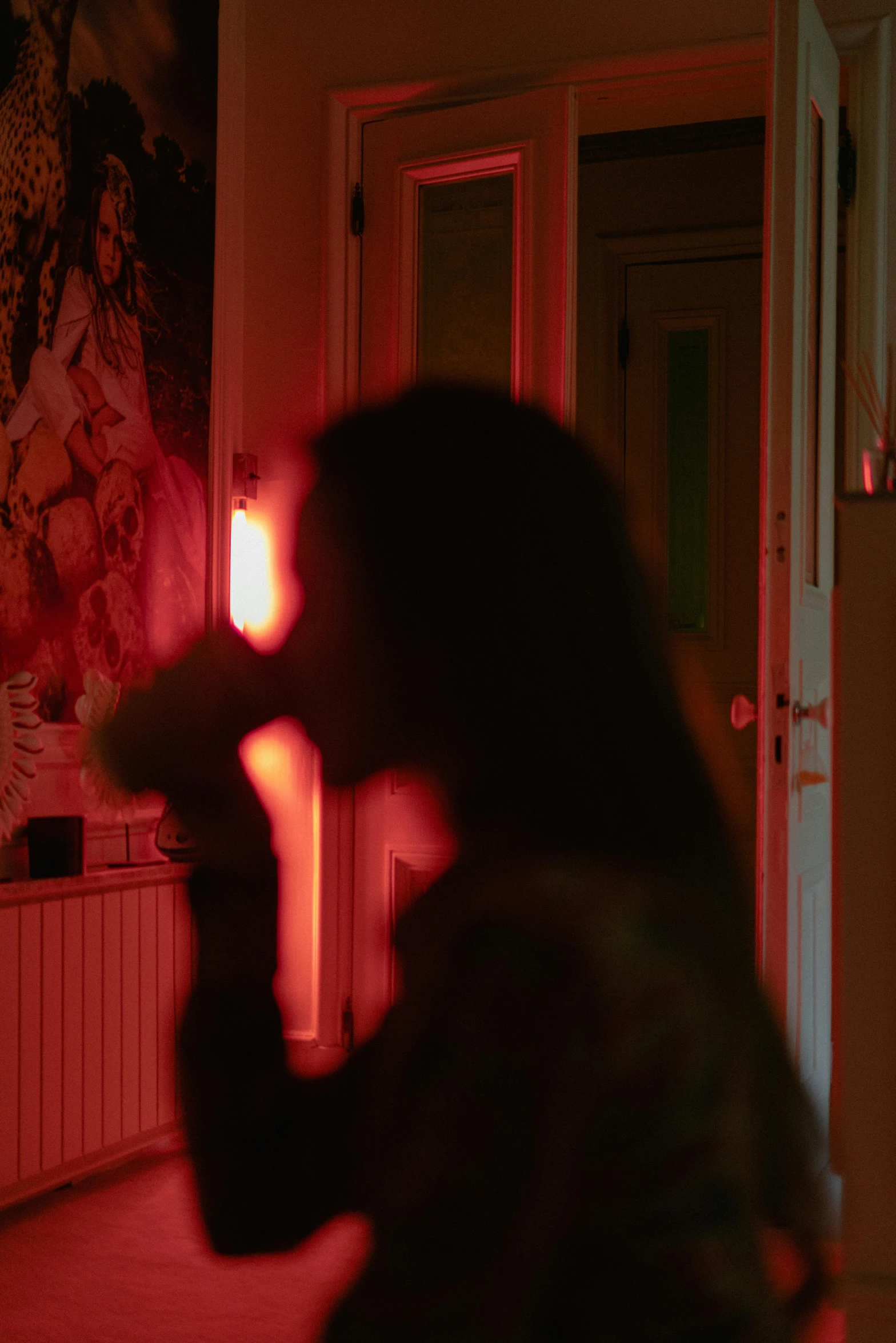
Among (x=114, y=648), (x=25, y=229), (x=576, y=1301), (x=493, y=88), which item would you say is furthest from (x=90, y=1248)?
(x=493, y=88)

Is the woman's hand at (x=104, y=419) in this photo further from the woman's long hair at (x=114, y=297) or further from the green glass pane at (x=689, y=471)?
the green glass pane at (x=689, y=471)

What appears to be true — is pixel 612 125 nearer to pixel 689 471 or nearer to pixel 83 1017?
pixel 689 471

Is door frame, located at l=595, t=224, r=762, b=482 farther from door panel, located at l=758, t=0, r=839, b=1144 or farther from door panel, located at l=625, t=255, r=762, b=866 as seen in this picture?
door panel, located at l=758, t=0, r=839, b=1144

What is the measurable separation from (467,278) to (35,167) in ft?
4.36

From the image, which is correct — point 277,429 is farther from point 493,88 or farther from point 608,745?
point 608,745

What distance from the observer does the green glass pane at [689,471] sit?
5062 mm

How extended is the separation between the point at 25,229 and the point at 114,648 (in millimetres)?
1092

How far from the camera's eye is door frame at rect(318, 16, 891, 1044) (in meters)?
3.53

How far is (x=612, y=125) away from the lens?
14.4 ft

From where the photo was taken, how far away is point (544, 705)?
0.67m

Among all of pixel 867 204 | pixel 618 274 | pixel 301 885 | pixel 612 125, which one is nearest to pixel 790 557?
pixel 867 204

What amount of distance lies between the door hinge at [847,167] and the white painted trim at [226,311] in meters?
1.86

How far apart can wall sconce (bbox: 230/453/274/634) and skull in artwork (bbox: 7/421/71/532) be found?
0.82 metres

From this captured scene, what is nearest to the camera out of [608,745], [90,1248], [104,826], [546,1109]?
Result: [546,1109]
